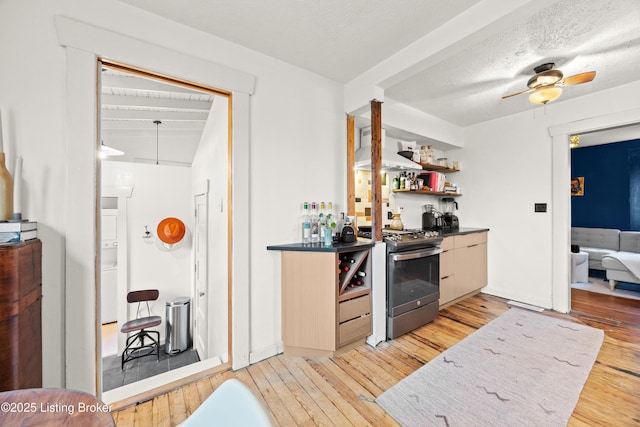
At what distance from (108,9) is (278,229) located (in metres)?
1.79

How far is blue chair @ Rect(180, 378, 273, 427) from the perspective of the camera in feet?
2.10

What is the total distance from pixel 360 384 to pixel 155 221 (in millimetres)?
3699

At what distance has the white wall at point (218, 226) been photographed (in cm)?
224

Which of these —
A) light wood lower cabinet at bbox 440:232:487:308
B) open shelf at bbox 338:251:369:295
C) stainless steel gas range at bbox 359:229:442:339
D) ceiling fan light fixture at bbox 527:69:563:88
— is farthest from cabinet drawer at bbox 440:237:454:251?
ceiling fan light fixture at bbox 527:69:563:88

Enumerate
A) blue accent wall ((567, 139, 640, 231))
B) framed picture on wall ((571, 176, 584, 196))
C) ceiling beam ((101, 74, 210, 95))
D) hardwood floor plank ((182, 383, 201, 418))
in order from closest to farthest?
hardwood floor plank ((182, 383, 201, 418)) → ceiling beam ((101, 74, 210, 95)) → blue accent wall ((567, 139, 640, 231)) → framed picture on wall ((571, 176, 584, 196))

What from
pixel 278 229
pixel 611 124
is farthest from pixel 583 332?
pixel 278 229

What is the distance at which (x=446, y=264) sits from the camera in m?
3.06

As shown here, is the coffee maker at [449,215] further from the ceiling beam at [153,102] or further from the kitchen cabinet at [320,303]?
the ceiling beam at [153,102]

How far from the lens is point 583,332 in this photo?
252 cm

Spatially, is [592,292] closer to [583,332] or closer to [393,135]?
[583,332]

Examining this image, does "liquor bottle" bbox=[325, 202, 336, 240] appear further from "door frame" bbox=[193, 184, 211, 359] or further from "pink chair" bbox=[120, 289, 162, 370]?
"pink chair" bbox=[120, 289, 162, 370]

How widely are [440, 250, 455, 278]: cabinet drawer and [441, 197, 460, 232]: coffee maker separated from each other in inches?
27.1

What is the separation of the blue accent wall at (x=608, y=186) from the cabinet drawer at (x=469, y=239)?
315cm

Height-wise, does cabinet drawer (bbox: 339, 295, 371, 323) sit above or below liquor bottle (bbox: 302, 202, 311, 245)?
below
